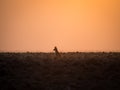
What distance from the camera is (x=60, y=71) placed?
7.39 feet

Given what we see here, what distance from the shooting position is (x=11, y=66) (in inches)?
95.0

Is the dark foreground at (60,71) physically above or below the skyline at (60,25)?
below

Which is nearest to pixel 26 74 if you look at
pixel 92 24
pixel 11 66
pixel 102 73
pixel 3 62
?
pixel 11 66

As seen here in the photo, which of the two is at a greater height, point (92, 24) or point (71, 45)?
point (92, 24)

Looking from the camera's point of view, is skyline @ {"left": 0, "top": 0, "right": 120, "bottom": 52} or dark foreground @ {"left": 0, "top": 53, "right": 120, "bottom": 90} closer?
dark foreground @ {"left": 0, "top": 53, "right": 120, "bottom": 90}

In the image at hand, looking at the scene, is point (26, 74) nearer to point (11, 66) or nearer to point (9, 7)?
point (11, 66)

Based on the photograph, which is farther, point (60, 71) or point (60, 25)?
point (60, 25)

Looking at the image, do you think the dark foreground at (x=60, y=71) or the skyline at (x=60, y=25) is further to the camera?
the skyline at (x=60, y=25)

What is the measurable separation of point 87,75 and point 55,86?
1.33 feet

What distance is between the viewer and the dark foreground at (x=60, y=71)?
1.90 meters

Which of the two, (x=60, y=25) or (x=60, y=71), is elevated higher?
(x=60, y=25)

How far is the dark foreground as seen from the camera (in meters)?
1.90

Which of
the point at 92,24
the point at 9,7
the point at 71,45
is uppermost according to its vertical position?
the point at 9,7

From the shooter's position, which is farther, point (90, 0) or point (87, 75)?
point (90, 0)
